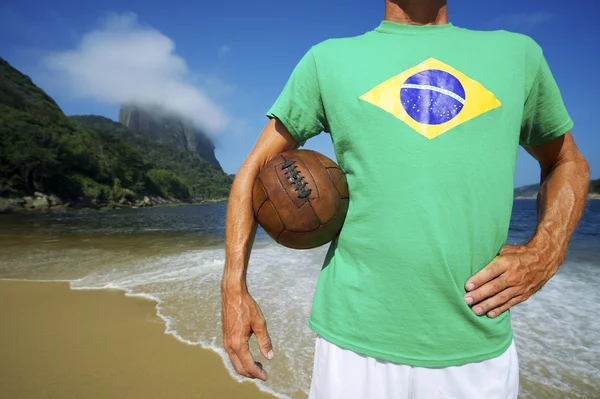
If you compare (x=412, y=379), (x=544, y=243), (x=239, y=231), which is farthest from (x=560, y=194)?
(x=239, y=231)

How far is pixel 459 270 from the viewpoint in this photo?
1.23 meters

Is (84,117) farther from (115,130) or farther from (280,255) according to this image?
(280,255)

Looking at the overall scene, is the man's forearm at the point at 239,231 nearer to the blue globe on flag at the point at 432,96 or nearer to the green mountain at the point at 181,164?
the blue globe on flag at the point at 432,96

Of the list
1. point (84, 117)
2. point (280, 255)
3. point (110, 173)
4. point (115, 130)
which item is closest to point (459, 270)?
point (280, 255)

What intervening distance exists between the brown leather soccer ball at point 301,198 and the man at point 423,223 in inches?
3.9

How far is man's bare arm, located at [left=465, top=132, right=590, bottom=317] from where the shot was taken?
1243mm

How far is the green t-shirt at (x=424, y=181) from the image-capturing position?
A: 1.23m

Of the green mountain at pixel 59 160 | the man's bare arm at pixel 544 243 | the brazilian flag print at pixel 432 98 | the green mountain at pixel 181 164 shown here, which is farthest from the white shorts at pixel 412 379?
the green mountain at pixel 181 164

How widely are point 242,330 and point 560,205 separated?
142 cm

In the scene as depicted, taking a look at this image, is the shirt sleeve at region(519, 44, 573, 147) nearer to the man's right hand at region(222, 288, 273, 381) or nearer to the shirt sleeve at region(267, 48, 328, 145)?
the shirt sleeve at region(267, 48, 328, 145)

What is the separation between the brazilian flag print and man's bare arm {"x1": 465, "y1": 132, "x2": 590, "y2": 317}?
1.76 feet

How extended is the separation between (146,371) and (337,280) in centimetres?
318

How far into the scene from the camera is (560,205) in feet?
4.80

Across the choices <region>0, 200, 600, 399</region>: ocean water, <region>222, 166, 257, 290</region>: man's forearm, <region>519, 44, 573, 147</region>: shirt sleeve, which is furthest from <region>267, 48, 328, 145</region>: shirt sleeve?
<region>0, 200, 600, 399</region>: ocean water
